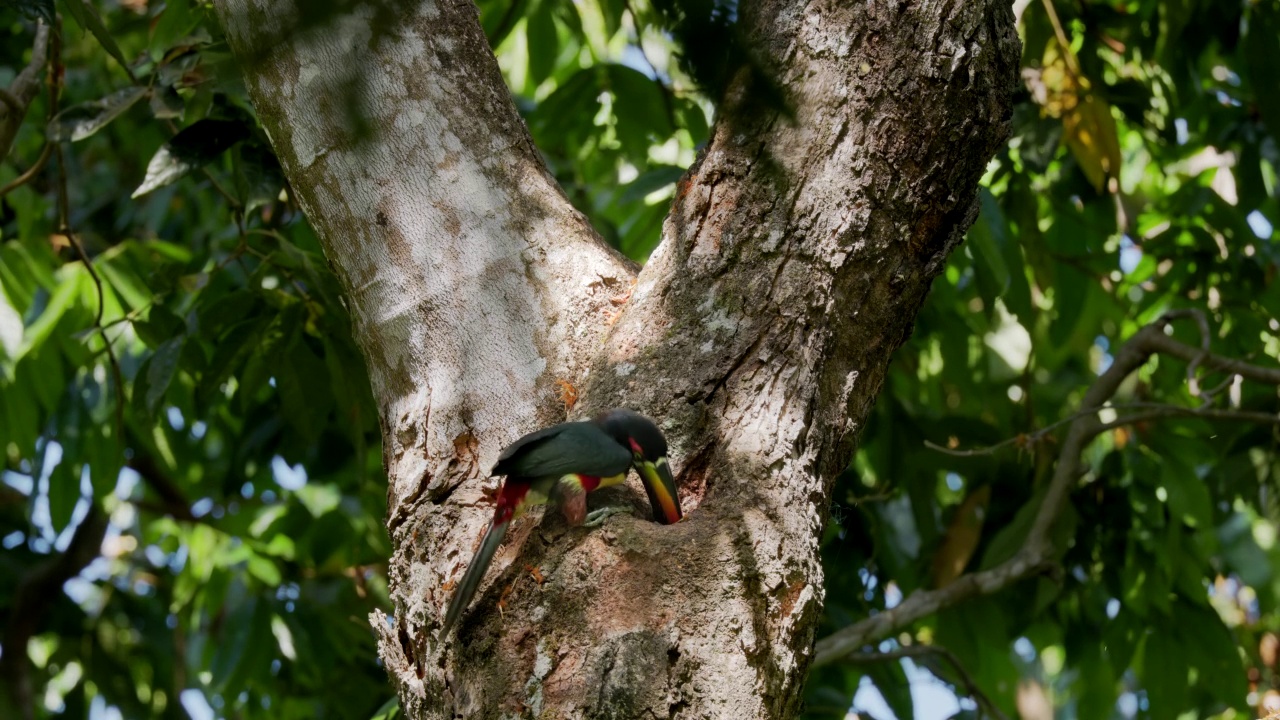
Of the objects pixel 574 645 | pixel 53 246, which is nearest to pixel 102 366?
pixel 53 246

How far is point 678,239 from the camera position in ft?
6.05

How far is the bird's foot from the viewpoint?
5.39 feet

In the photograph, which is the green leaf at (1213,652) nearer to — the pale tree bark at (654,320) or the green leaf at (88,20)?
the pale tree bark at (654,320)

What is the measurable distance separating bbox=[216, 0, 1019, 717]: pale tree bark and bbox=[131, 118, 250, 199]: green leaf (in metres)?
0.73

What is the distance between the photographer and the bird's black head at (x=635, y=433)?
5.41 ft

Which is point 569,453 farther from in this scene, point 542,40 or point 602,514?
point 542,40

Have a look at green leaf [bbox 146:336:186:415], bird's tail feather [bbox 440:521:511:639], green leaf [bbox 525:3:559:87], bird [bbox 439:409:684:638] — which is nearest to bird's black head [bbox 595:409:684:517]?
bird [bbox 439:409:684:638]

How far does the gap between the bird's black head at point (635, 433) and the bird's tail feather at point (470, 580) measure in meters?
0.22

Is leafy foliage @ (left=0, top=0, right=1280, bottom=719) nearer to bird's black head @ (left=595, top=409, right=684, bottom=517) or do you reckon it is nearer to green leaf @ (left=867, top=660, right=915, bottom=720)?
green leaf @ (left=867, top=660, right=915, bottom=720)

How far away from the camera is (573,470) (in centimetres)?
161

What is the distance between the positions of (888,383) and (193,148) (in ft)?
6.94

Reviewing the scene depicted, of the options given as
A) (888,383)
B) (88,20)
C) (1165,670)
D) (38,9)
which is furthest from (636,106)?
(1165,670)

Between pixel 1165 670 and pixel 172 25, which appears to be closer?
pixel 172 25

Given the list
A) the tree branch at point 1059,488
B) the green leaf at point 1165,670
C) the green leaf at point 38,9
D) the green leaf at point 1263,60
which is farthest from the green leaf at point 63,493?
the green leaf at point 1263,60
